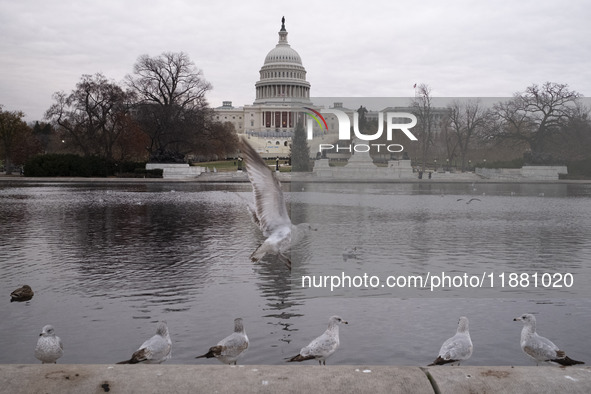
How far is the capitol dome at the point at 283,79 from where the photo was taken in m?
134

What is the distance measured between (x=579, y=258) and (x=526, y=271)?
7.11 ft

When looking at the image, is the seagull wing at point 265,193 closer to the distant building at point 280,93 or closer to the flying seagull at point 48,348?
the flying seagull at point 48,348

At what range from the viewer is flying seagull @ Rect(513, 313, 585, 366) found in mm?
5479

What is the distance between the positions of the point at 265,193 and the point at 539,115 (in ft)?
213

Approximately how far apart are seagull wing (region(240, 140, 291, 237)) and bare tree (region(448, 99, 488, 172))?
55725 mm

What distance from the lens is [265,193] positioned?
6.41 meters

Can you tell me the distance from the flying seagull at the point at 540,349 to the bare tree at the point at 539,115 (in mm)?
56170

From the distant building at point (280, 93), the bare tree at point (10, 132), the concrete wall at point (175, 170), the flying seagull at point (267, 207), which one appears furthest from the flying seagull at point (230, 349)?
the distant building at point (280, 93)

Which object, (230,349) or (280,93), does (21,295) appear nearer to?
(230,349)

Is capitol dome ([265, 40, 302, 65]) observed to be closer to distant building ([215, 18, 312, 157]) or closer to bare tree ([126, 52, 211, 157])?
distant building ([215, 18, 312, 157])

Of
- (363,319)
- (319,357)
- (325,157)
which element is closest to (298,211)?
(363,319)

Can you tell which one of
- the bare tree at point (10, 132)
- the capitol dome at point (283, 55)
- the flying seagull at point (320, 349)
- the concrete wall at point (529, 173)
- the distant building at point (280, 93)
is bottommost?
the flying seagull at point (320, 349)

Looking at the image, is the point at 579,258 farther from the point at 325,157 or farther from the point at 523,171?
the point at 523,171

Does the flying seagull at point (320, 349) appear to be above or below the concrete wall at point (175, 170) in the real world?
below
